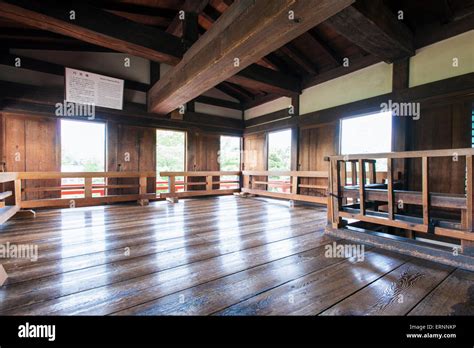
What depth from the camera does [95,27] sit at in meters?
2.65

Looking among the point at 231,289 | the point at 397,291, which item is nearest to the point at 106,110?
the point at 231,289

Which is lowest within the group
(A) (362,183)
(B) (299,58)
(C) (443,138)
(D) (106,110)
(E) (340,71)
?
(A) (362,183)

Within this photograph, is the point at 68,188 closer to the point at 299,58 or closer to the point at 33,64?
the point at 33,64

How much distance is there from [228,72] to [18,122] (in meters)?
4.24

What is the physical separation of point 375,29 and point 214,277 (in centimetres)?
325

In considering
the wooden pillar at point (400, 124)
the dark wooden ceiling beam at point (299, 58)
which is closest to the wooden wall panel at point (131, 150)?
the dark wooden ceiling beam at point (299, 58)

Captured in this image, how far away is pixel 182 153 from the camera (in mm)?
6156

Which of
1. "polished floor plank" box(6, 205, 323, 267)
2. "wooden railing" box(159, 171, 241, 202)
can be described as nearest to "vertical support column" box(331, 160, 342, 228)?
"polished floor plank" box(6, 205, 323, 267)

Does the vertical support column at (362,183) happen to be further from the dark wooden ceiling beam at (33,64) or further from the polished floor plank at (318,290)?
the dark wooden ceiling beam at (33,64)

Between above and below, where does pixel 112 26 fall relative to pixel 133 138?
above

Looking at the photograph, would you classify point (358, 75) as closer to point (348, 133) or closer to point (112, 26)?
point (348, 133)

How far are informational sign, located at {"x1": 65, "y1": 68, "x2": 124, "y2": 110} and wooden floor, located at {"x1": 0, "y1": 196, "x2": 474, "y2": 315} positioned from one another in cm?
293
